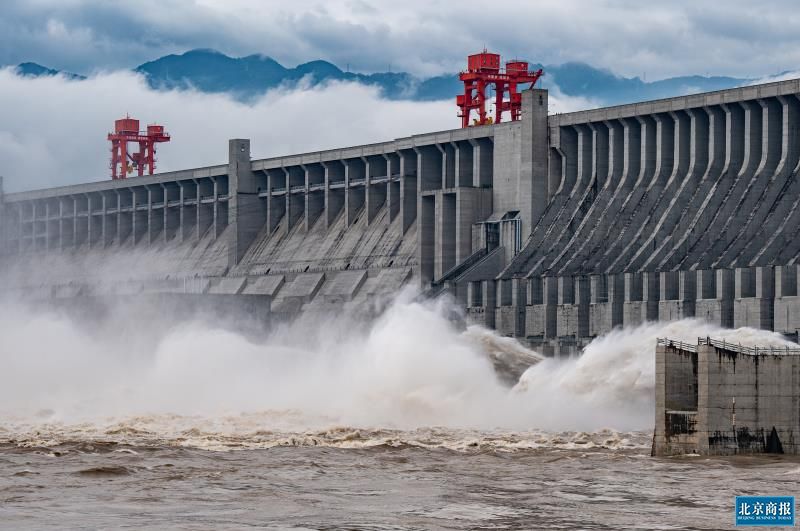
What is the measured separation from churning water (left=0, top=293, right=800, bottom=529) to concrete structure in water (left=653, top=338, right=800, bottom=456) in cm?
103

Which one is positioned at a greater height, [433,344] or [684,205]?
[684,205]

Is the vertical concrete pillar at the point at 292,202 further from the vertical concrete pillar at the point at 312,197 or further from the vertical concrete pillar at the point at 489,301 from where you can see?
the vertical concrete pillar at the point at 489,301

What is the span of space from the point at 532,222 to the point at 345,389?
23.2m

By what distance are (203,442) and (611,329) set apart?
25137 millimetres

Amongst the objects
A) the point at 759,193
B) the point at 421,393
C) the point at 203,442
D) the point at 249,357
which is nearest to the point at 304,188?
the point at 249,357

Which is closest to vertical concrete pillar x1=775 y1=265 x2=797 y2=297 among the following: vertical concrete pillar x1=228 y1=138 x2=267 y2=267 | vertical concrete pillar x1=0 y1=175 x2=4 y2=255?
vertical concrete pillar x1=228 y1=138 x2=267 y2=267

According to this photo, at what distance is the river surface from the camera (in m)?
35.9

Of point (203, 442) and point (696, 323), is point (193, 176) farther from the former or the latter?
point (203, 442)

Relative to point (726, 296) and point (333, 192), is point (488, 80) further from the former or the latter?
point (726, 296)

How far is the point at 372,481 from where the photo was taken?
43344mm

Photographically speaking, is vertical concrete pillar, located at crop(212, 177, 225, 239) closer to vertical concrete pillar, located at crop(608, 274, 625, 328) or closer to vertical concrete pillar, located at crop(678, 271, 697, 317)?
vertical concrete pillar, located at crop(608, 274, 625, 328)

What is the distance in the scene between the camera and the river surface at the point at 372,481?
35875 millimetres

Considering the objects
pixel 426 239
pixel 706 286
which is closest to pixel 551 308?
pixel 706 286

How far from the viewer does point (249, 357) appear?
3071 inches
